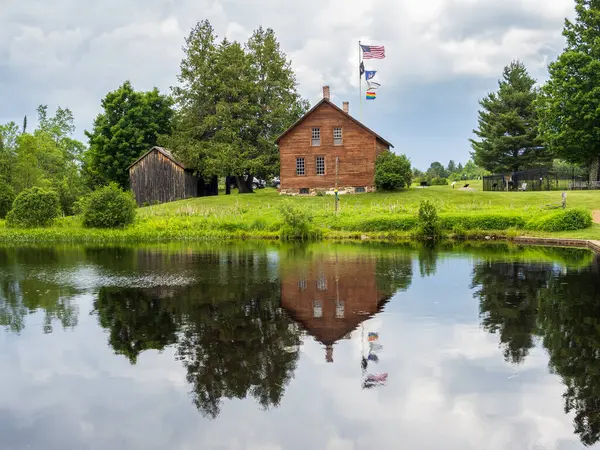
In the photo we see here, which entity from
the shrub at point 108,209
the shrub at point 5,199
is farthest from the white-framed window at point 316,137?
the shrub at point 5,199

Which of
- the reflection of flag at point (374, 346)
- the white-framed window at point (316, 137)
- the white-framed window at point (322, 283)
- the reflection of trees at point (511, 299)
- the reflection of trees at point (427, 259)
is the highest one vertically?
the white-framed window at point (316, 137)

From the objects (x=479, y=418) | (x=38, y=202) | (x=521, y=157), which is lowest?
(x=479, y=418)

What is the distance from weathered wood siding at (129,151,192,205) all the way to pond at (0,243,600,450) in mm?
34483

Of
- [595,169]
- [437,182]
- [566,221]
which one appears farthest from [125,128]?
[595,169]

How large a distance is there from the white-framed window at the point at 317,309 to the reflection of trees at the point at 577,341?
572 centimetres

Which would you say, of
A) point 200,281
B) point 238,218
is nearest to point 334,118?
point 238,218

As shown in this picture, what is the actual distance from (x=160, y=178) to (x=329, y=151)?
17.8 m

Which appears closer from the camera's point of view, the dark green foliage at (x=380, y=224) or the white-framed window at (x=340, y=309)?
the white-framed window at (x=340, y=309)

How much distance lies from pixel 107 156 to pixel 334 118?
2778 centimetres

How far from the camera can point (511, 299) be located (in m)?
16.9

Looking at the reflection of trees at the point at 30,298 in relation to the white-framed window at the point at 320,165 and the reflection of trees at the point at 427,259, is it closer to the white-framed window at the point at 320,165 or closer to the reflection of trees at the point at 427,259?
the reflection of trees at the point at 427,259

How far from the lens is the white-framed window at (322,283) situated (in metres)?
18.8

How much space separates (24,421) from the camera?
29.8 ft

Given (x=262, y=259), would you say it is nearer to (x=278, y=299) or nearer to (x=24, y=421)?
(x=278, y=299)
